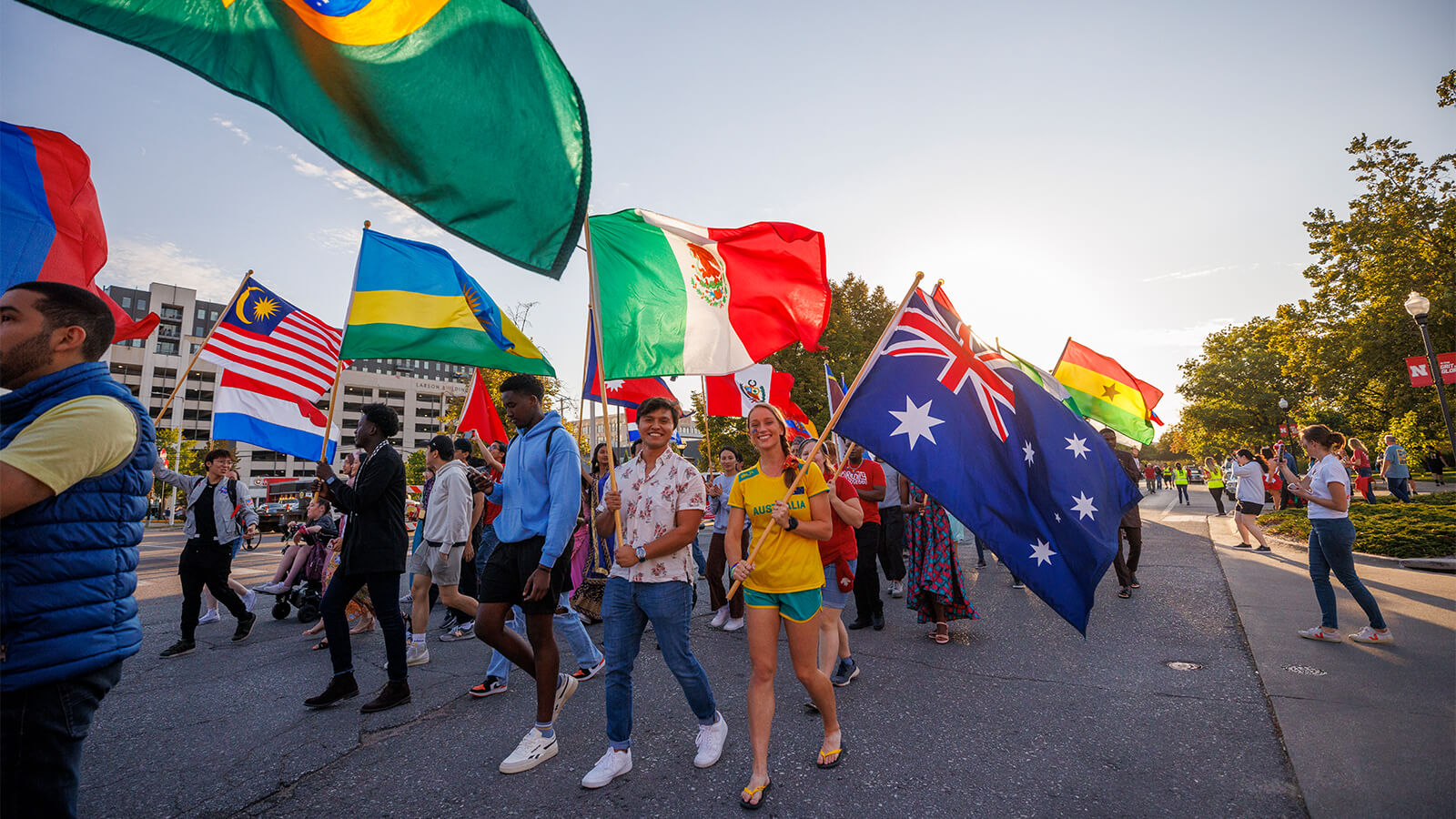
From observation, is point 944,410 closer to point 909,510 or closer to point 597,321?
point 597,321

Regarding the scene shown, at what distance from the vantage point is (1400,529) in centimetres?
1055

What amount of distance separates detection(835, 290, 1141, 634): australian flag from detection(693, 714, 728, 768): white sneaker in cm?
185

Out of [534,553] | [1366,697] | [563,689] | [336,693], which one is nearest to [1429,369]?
[1366,697]

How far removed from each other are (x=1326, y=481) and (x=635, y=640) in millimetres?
6328

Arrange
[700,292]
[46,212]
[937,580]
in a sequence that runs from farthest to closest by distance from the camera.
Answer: [937,580] < [700,292] < [46,212]

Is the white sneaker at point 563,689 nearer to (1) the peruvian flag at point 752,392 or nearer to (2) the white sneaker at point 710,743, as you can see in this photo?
(2) the white sneaker at point 710,743

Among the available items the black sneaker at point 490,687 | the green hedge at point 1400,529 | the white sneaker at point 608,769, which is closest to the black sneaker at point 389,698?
the black sneaker at point 490,687

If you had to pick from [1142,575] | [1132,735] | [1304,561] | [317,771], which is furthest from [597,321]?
[1304,561]

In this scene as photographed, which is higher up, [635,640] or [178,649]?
[635,640]

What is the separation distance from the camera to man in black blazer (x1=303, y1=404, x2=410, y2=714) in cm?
454

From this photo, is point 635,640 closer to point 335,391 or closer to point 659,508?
point 659,508

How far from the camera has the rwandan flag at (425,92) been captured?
2.24 m

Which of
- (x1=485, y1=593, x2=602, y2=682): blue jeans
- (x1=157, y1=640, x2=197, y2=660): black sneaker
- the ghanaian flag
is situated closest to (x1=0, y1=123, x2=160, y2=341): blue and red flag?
(x1=485, y1=593, x2=602, y2=682): blue jeans

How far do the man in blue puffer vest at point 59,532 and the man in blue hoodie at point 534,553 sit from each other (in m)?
1.79
